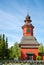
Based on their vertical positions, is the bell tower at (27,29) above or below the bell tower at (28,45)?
above

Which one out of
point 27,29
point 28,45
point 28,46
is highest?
point 27,29

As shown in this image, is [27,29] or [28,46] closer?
[28,46]

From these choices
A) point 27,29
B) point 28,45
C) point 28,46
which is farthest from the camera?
point 27,29

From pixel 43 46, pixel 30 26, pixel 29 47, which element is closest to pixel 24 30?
pixel 30 26

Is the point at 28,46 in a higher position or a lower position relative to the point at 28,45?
lower

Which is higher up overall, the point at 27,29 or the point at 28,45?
the point at 27,29

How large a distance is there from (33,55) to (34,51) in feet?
4.27

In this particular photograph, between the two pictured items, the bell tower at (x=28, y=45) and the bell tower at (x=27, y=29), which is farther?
the bell tower at (x=27, y=29)

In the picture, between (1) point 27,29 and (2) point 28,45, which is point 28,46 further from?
(1) point 27,29

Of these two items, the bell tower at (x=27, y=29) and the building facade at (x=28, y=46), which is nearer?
the building facade at (x=28, y=46)

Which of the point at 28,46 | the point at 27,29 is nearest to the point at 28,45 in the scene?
the point at 28,46

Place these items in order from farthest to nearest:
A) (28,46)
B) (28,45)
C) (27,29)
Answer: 1. (27,29)
2. (28,45)
3. (28,46)

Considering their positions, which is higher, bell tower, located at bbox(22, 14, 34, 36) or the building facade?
bell tower, located at bbox(22, 14, 34, 36)

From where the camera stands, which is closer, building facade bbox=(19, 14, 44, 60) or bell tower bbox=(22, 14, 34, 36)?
building facade bbox=(19, 14, 44, 60)
